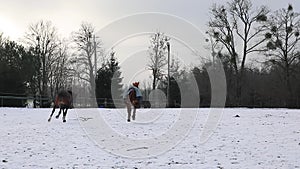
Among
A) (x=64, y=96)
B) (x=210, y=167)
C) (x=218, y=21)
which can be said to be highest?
(x=218, y=21)

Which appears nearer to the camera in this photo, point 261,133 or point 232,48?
point 261,133

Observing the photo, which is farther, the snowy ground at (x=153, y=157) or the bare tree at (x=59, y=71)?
the bare tree at (x=59, y=71)

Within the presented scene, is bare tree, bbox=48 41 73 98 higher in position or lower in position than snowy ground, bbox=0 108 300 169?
higher

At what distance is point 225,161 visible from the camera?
10609 mm

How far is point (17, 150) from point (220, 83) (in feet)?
156

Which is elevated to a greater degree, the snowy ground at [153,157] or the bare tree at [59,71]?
the bare tree at [59,71]

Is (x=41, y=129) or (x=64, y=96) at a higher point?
(x=64, y=96)

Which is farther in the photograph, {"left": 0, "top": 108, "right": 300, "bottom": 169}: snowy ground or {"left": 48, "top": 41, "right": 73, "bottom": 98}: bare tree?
{"left": 48, "top": 41, "right": 73, "bottom": 98}: bare tree

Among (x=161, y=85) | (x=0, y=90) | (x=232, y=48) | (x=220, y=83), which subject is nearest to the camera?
(x=0, y=90)

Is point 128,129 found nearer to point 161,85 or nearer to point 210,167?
point 210,167

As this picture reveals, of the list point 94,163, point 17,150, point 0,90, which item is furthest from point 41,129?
point 0,90

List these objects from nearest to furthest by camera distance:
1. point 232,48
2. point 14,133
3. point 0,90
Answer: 1. point 14,133
2. point 0,90
3. point 232,48

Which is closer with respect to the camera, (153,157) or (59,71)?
(153,157)

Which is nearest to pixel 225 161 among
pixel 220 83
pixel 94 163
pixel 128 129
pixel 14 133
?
pixel 94 163
